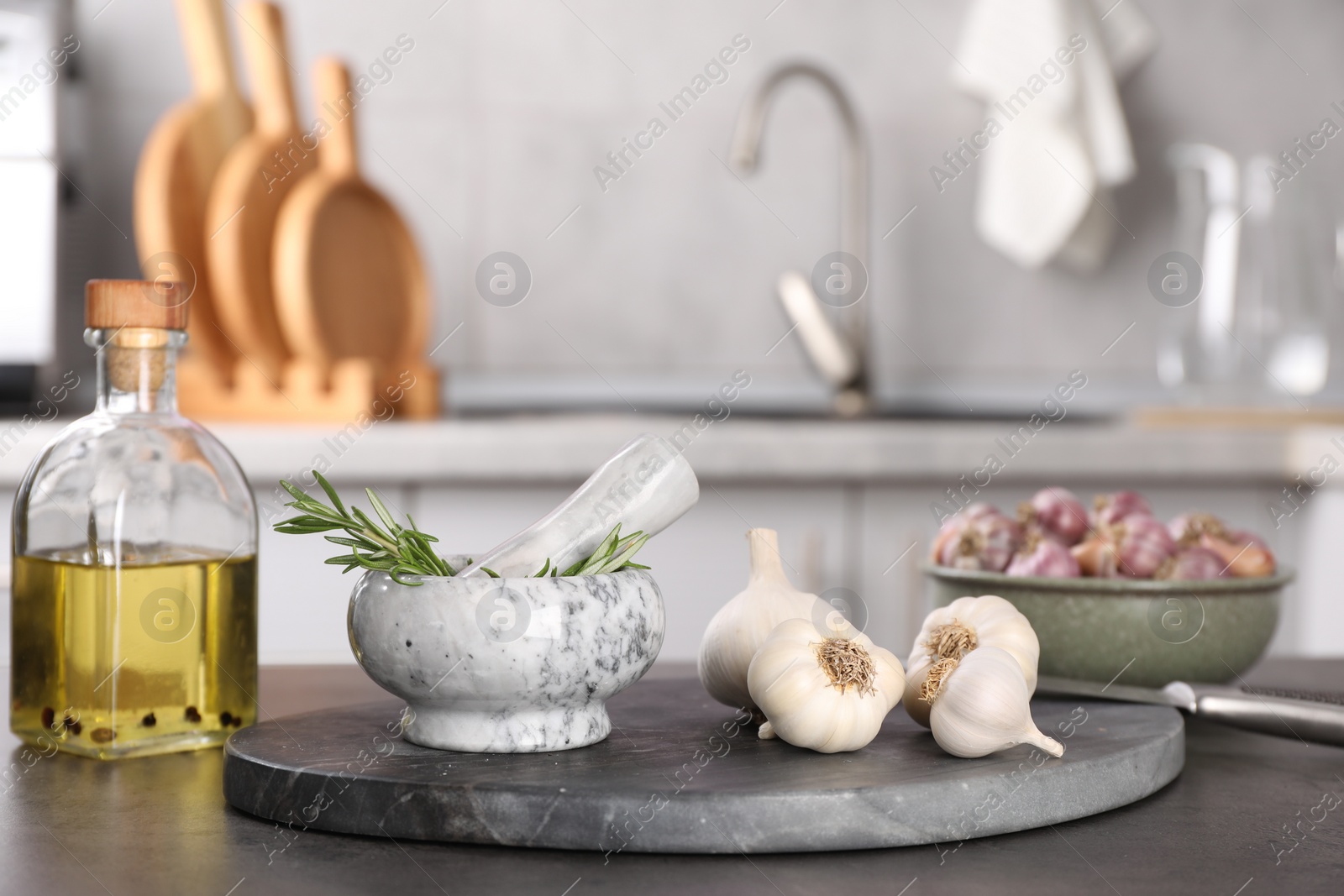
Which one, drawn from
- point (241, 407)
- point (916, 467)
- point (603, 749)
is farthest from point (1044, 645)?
point (241, 407)

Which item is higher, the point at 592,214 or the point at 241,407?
the point at 592,214

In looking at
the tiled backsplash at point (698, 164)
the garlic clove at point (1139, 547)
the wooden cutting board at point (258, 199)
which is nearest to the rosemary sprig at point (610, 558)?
the garlic clove at point (1139, 547)

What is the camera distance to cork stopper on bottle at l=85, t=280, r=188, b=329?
705 millimetres

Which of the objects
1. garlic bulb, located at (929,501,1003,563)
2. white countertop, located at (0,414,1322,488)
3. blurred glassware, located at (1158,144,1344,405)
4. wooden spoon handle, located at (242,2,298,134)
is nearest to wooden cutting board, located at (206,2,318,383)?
wooden spoon handle, located at (242,2,298,134)

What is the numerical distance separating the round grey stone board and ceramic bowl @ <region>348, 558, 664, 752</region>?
13 mm

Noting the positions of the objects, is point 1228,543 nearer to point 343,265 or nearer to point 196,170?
point 343,265

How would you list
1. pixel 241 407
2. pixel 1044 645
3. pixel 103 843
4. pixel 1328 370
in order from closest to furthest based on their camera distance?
pixel 103 843, pixel 1044 645, pixel 241 407, pixel 1328 370

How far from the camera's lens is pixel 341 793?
1.87ft

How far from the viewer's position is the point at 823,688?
0.62 metres

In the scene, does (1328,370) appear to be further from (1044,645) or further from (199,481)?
(199,481)

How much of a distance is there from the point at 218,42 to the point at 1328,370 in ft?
7.01

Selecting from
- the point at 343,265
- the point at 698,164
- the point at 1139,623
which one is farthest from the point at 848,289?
the point at 1139,623

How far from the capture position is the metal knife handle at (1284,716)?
709mm

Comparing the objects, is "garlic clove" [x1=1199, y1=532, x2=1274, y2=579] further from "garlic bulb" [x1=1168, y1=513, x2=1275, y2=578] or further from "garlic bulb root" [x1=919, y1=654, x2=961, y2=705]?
"garlic bulb root" [x1=919, y1=654, x2=961, y2=705]
